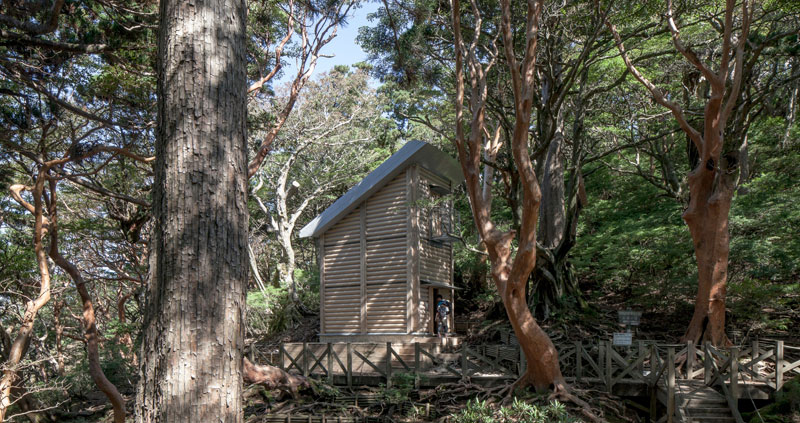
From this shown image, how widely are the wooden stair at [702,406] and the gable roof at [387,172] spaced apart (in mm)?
10362

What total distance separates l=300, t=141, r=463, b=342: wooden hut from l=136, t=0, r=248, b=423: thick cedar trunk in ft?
46.8

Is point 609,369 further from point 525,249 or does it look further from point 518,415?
point 525,249

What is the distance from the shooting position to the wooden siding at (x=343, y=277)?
759 inches

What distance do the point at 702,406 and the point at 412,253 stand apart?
9.39 m

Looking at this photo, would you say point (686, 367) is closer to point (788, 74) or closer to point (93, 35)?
point (788, 74)

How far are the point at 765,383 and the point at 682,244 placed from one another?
24.1ft

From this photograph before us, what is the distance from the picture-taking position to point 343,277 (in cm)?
1969

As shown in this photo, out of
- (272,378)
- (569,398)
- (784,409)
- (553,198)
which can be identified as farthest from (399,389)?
(553,198)

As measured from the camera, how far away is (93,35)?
37.4ft

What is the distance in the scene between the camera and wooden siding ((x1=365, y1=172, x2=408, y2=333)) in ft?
59.6

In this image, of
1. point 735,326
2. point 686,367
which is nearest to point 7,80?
point 686,367

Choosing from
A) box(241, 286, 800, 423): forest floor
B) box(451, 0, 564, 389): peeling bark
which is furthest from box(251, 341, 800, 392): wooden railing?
box(451, 0, 564, 389): peeling bark

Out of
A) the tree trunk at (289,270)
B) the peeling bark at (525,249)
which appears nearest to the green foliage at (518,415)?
the peeling bark at (525,249)

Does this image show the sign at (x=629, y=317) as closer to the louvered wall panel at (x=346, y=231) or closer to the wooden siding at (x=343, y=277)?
the wooden siding at (x=343, y=277)
